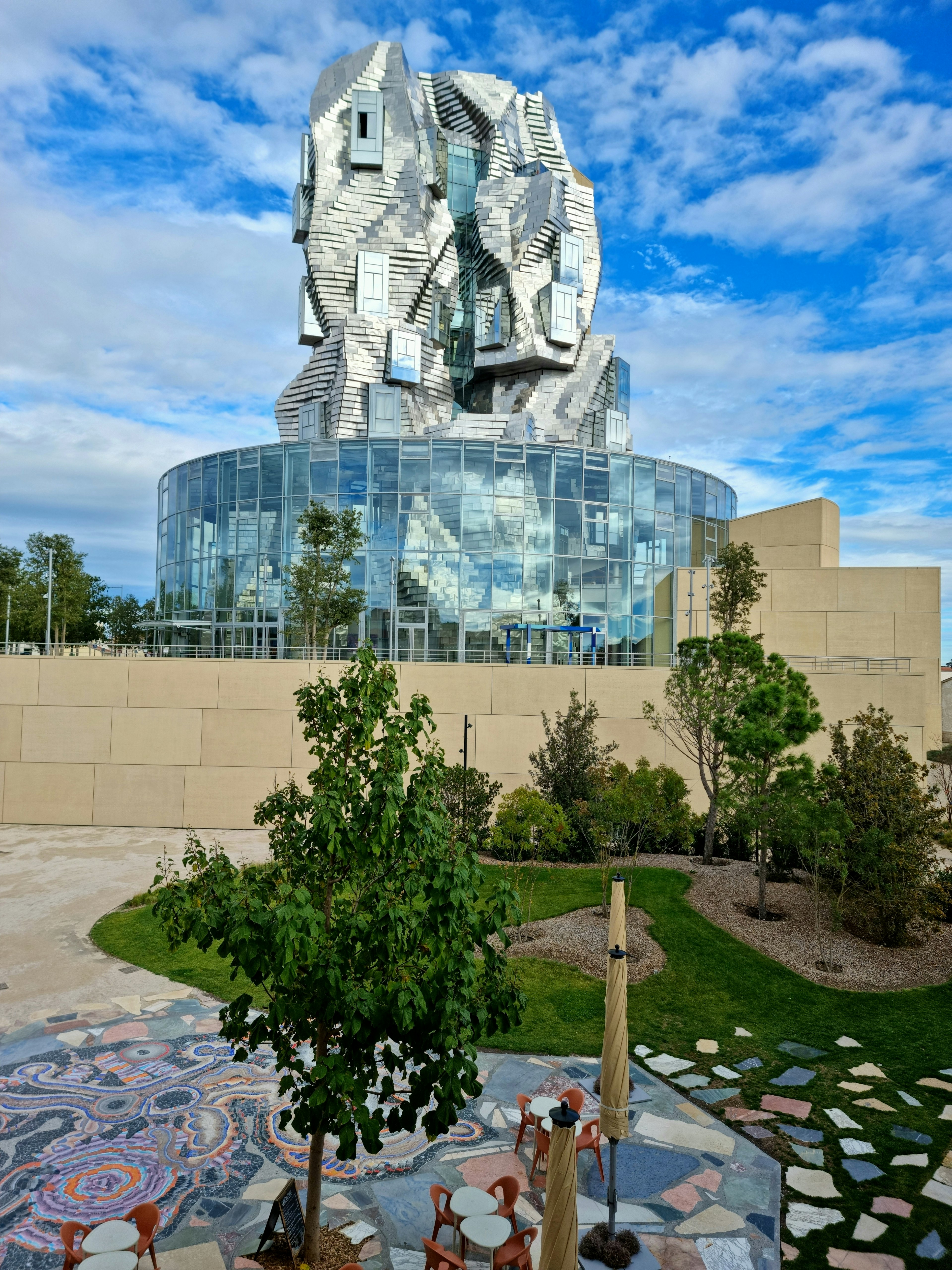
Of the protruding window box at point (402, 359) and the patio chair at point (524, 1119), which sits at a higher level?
the protruding window box at point (402, 359)

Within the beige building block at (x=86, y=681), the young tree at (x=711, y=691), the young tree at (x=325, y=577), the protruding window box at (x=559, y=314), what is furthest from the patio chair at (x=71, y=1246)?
the protruding window box at (x=559, y=314)

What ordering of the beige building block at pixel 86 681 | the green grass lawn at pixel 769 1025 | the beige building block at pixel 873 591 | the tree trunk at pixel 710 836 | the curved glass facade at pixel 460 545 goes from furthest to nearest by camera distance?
the curved glass facade at pixel 460 545, the beige building block at pixel 873 591, the beige building block at pixel 86 681, the tree trunk at pixel 710 836, the green grass lawn at pixel 769 1025

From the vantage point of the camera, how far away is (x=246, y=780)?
2533cm

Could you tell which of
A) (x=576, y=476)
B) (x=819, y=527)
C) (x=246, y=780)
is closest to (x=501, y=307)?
(x=576, y=476)

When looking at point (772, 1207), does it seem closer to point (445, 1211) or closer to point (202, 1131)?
point (445, 1211)

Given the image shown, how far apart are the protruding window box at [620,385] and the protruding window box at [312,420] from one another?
17.8 meters

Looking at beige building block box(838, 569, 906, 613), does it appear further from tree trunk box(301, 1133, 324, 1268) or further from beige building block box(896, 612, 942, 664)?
tree trunk box(301, 1133, 324, 1268)

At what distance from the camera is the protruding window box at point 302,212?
4616cm

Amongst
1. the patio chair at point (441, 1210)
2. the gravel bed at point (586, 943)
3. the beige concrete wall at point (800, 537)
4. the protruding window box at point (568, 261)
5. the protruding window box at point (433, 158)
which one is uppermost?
the protruding window box at point (433, 158)

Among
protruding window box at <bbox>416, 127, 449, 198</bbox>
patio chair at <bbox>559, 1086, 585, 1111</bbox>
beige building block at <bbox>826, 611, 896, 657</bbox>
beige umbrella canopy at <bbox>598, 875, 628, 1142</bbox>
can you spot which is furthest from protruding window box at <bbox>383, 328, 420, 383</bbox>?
beige umbrella canopy at <bbox>598, 875, 628, 1142</bbox>

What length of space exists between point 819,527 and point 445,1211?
113ft

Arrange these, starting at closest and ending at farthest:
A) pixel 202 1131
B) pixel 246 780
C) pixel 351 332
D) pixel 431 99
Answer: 1. pixel 202 1131
2. pixel 246 780
3. pixel 351 332
4. pixel 431 99

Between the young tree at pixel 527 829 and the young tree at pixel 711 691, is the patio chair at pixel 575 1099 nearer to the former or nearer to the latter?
the young tree at pixel 527 829

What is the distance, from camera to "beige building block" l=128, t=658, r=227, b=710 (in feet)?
83.6
